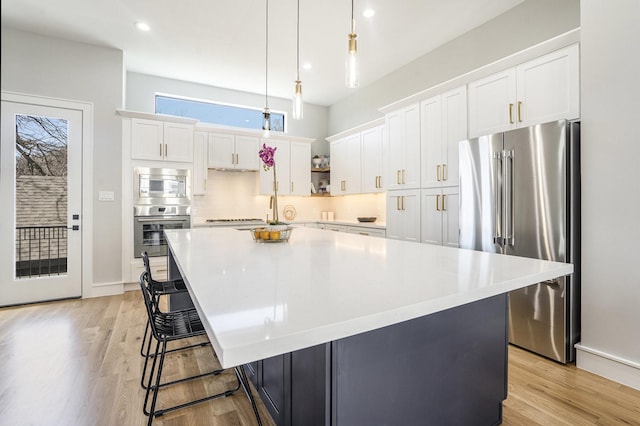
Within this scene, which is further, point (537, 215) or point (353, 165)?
point (353, 165)

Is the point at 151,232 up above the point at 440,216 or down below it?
below

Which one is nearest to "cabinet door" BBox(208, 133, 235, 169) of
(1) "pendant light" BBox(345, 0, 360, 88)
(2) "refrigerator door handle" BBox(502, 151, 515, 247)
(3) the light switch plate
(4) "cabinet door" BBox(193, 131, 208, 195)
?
(4) "cabinet door" BBox(193, 131, 208, 195)

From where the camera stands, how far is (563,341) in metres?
2.56

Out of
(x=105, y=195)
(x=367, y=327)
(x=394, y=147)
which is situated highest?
(x=394, y=147)

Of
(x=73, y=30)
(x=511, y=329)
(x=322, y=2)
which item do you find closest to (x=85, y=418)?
(x=511, y=329)

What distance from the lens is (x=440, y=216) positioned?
12.1ft

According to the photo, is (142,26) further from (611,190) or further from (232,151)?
(611,190)

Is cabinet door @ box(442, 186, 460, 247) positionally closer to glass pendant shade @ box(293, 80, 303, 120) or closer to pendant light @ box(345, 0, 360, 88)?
glass pendant shade @ box(293, 80, 303, 120)

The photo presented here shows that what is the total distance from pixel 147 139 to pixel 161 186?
63 centimetres

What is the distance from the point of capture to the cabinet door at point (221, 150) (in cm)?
520

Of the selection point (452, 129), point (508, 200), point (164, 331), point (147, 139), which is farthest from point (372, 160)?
point (164, 331)

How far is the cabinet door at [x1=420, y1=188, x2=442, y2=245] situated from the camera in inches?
146

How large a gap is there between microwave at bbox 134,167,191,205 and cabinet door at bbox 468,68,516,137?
3.67m

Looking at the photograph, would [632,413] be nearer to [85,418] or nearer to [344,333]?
[344,333]
